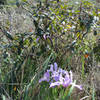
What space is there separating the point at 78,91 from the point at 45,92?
1.09ft

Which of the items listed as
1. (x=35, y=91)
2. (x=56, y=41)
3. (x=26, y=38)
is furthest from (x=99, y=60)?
(x=35, y=91)

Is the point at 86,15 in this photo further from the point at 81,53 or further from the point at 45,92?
the point at 45,92

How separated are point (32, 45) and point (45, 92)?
2.45ft

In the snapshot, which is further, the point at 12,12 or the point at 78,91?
the point at 12,12

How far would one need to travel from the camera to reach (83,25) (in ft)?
6.11

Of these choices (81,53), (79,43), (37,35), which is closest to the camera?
(37,35)

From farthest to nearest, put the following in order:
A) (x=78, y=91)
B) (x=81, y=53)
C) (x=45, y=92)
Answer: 1. (x=81, y=53)
2. (x=78, y=91)
3. (x=45, y=92)

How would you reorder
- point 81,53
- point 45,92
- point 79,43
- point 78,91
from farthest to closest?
point 81,53, point 79,43, point 78,91, point 45,92

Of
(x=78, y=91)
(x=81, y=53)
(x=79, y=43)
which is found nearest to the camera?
(x=78, y=91)

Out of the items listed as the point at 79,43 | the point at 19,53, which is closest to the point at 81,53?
the point at 79,43

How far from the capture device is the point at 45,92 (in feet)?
4.24

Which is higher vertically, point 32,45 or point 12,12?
point 12,12

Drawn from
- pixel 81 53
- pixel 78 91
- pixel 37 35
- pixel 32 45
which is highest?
pixel 37 35

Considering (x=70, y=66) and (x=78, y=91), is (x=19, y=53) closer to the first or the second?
(x=70, y=66)
